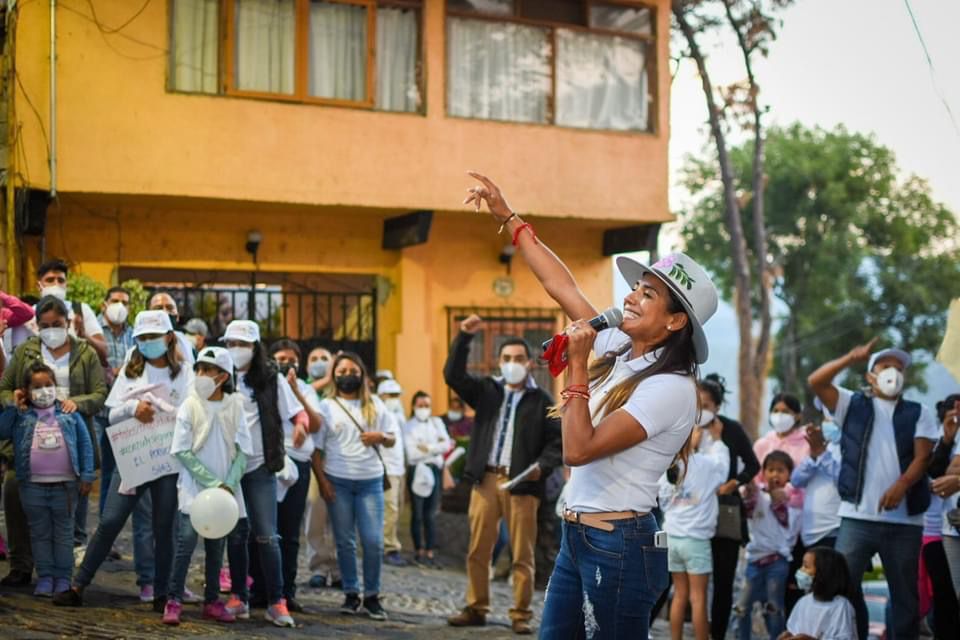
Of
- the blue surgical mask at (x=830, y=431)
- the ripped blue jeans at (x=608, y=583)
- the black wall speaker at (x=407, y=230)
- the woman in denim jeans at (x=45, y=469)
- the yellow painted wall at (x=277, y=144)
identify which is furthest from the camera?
the black wall speaker at (x=407, y=230)

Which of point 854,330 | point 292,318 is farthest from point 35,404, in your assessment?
point 854,330

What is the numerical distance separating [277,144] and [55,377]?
8.09 meters

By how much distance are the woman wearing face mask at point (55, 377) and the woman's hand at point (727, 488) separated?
15.0 feet

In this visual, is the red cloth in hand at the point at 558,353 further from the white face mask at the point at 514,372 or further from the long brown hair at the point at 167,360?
the white face mask at the point at 514,372

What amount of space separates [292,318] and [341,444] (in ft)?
28.1

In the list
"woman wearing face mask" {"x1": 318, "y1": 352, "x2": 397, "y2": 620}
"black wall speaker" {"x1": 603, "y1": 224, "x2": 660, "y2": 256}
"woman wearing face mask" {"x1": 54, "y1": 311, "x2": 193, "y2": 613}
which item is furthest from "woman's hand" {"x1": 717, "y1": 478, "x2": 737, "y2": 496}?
"black wall speaker" {"x1": 603, "y1": 224, "x2": 660, "y2": 256}

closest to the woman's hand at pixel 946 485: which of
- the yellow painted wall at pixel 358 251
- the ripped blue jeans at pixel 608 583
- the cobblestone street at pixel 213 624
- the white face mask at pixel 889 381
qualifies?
the white face mask at pixel 889 381

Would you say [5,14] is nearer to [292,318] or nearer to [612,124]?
[292,318]

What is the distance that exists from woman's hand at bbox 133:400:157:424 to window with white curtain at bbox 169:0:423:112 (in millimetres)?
8503

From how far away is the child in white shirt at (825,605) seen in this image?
33.2 ft

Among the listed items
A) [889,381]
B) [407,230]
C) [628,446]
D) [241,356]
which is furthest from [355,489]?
[407,230]

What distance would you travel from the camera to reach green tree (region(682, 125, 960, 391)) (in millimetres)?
46219

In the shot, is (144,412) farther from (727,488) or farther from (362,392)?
(727,488)

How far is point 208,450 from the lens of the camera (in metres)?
9.94
